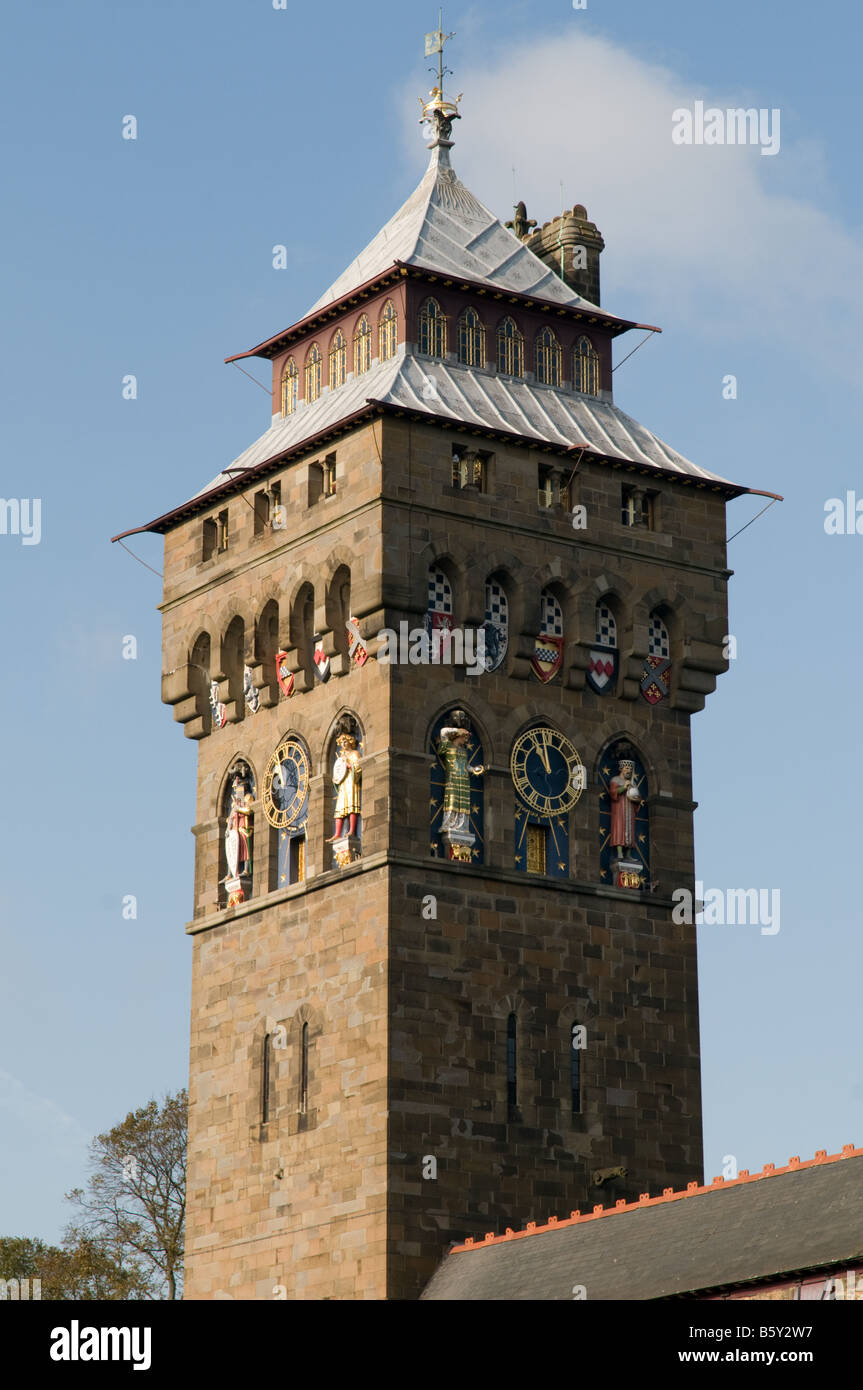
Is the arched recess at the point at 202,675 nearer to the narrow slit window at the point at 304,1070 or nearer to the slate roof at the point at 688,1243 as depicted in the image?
the narrow slit window at the point at 304,1070

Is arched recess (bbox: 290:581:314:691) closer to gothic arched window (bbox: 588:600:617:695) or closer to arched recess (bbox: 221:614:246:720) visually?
arched recess (bbox: 221:614:246:720)

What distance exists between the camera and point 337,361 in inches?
2640

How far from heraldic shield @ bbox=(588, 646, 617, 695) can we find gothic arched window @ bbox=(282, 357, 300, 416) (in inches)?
372

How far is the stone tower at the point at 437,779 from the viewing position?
59594 millimetres

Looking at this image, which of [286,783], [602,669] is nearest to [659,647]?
[602,669]

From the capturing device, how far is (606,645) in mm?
64688

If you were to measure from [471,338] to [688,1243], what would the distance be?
2297cm
